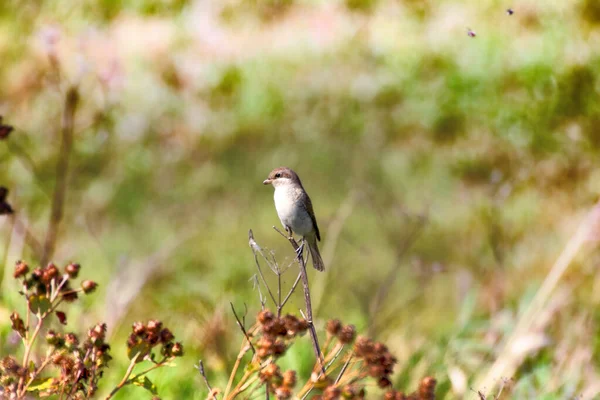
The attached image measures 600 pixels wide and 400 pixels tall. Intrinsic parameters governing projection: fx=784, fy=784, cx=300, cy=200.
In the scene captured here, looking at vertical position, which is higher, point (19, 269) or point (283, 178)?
point (283, 178)

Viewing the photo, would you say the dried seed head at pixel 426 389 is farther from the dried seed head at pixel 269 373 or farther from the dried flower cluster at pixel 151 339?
the dried flower cluster at pixel 151 339

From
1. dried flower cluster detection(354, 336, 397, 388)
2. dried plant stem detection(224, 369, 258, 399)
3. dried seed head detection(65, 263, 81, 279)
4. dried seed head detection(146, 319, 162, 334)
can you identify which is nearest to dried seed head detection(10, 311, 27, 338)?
dried seed head detection(65, 263, 81, 279)

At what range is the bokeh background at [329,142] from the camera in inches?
168

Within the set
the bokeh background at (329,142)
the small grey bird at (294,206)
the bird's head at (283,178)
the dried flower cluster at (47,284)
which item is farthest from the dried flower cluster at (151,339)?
the bokeh background at (329,142)

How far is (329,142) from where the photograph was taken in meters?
5.34

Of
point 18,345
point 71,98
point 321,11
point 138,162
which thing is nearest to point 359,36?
point 321,11

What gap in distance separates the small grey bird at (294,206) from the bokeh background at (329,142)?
1.11 m

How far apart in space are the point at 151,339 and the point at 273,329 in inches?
10.8

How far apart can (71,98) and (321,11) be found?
3.54 m

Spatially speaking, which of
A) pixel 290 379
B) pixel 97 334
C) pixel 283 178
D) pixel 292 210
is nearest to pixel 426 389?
pixel 290 379

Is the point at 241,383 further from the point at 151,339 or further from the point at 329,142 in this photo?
the point at 329,142

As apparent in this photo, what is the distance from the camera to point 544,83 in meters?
4.84

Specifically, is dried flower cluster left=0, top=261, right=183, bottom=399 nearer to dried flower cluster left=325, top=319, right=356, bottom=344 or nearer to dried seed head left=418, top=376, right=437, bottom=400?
dried flower cluster left=325, top=319, right=356, bottom=344

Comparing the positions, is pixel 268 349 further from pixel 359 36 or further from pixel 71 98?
pixel 359 36
